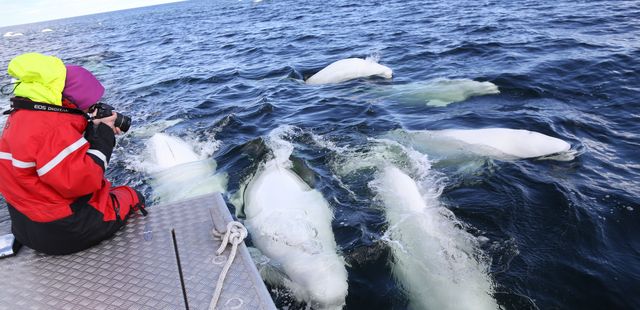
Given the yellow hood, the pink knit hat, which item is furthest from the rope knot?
the yellow hood

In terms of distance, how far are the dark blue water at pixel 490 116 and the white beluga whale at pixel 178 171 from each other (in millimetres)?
280

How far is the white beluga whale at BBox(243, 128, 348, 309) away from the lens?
469 cm

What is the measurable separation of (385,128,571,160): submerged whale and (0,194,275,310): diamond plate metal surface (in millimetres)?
4697

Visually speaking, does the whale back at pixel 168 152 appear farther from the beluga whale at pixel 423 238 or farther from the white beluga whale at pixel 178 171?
the beluga whale at pixel 423 238

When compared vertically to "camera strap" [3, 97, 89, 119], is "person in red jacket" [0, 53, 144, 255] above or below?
below

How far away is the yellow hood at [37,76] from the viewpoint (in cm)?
356

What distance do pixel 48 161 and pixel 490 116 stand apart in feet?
27.4

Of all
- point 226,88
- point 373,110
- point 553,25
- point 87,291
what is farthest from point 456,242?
point 553,25

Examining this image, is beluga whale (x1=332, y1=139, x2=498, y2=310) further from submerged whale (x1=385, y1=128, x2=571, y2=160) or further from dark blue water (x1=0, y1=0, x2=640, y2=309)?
submerged whale (x1=385, y1=128, x2=571, y2=160)

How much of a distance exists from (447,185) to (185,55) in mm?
18979

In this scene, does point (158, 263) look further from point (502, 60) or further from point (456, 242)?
point (502, 60)

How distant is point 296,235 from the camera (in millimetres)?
5473

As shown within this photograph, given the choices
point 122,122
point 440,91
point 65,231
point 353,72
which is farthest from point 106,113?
point 353,72

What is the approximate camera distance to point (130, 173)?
8.17m
